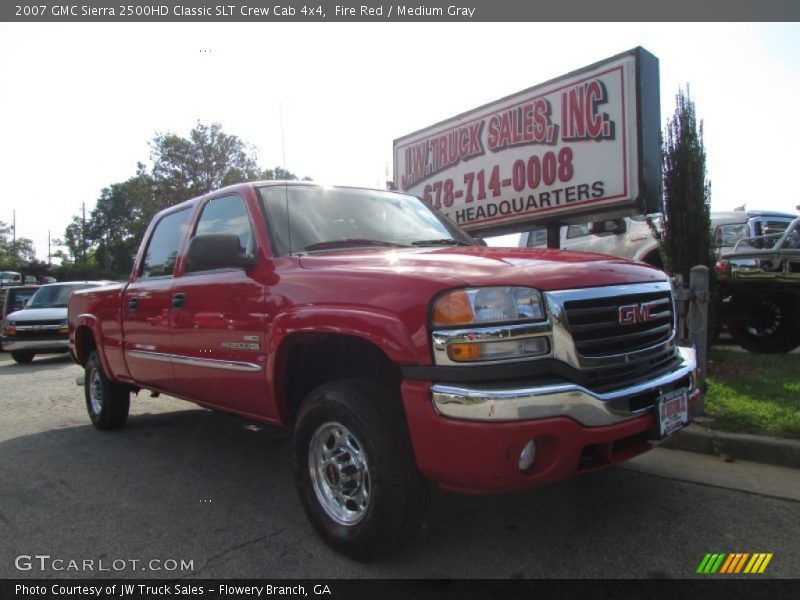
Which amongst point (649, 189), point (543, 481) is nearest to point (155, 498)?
point (543, 481)

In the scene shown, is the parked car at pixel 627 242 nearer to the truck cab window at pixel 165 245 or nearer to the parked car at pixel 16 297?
the truck cab window at pixel 165 245

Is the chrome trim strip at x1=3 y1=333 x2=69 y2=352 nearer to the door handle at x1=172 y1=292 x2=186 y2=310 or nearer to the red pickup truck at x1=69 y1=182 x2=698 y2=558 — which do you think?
the door handle at x1=172 y1=292 x2=186 y2=310

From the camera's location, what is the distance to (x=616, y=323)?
254cm

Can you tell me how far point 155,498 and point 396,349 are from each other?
7.14 feet

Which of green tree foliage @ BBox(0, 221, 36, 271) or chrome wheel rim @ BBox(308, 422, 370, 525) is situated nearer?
chrome wheel rim @ BBox(308, 422, 370, 525)

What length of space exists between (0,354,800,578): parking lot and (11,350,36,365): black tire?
30.0ft

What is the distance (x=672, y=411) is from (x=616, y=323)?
0.52 m

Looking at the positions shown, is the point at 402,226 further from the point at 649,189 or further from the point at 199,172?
the point at 199,172

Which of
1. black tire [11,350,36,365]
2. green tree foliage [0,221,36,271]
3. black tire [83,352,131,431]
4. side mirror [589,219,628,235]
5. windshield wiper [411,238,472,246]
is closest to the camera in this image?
windshield wiper [411,238,472,246]

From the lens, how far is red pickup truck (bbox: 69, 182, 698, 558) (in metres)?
2.24

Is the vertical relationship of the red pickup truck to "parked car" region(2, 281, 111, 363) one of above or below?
above

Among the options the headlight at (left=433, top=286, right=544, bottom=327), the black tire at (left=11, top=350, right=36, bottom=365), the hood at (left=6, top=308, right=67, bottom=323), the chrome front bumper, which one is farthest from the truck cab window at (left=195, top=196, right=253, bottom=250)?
the black tire at (left=11, top=350, right=36, bottom=365)

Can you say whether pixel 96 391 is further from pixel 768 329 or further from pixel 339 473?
pixel 768 329

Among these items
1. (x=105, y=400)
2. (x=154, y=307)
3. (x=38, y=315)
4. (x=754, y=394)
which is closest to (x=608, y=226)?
(x=754, y=394)
